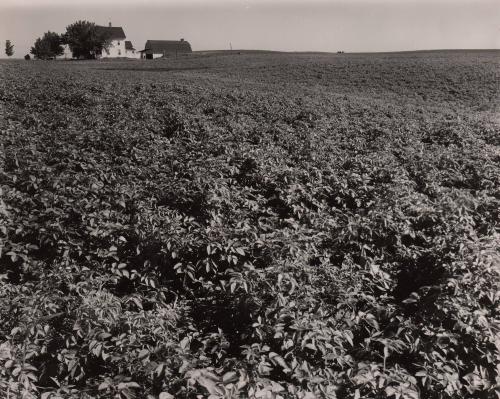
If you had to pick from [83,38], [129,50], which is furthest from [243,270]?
[129,50]

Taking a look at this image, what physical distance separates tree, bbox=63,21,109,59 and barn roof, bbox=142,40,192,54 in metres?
14.8

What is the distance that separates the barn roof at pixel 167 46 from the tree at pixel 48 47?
17.8 m

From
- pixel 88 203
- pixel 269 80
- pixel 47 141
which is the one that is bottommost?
pixel 88 203

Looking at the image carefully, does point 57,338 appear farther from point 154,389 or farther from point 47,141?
point 47,141

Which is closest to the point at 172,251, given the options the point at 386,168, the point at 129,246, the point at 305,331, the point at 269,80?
the point at 129,246

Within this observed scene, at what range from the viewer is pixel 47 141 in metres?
10.3

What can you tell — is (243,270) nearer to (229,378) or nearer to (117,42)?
(229,378)

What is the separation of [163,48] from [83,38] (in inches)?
765

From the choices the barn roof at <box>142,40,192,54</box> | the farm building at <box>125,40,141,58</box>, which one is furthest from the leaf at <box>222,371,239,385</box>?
the farm building at <box>125,40,141,58</box>

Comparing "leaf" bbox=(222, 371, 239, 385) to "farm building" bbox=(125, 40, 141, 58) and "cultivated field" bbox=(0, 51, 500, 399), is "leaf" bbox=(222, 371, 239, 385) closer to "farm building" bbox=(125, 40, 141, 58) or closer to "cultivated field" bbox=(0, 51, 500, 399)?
"cultivated field" bbox=(0, 51, 500, 399)

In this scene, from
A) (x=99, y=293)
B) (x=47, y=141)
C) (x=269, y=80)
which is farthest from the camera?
(x=269, y=80)

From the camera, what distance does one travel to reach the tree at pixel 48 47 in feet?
243

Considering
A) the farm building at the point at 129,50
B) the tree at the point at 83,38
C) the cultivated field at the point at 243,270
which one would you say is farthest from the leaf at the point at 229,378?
the farm building at the point at 129,50

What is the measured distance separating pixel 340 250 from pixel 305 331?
2249 mm
